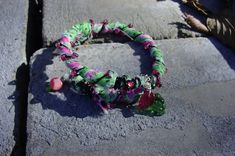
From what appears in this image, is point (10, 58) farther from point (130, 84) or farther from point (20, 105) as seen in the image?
point (130, 84)

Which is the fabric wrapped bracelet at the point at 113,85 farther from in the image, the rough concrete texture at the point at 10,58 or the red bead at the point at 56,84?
the rough concrete texture at the point at 10,58

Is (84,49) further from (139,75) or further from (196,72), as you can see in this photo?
(196,72)

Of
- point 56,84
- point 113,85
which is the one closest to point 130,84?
point 113,85

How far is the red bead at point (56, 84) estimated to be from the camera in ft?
6.88

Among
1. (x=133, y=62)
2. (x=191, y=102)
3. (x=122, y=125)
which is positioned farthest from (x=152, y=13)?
(x=122, y=125)

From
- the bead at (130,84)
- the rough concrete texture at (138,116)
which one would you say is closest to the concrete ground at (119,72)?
the rough concrete texture at (138,116)

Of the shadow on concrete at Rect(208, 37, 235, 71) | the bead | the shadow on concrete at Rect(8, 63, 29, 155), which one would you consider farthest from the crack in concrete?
the shadow on concrete at Rect(208, 37, 235, 71)

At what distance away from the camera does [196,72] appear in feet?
7.58

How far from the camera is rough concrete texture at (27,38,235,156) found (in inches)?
74.9

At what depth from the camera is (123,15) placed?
2668mm

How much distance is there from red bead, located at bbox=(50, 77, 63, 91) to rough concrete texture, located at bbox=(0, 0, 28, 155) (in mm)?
203

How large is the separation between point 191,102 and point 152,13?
828mm

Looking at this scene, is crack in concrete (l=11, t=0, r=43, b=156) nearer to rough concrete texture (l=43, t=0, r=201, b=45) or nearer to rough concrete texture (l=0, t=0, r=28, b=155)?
rough concrete texture (l=0, t=0, r=28, b=155)

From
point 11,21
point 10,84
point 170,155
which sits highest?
point 11,21
